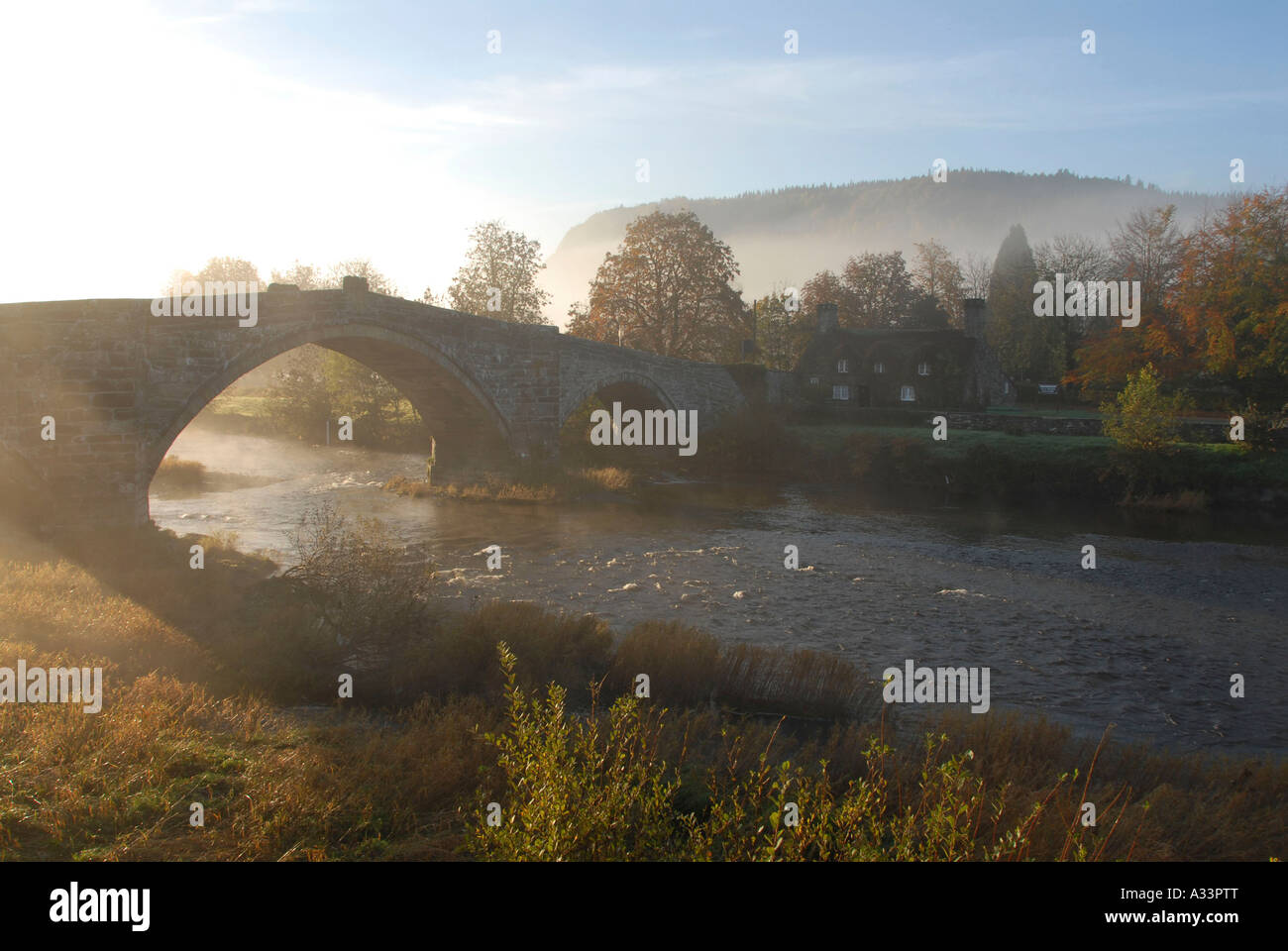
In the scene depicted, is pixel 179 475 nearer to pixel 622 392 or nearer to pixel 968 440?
pixel 622 392

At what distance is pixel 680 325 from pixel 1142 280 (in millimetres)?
27362

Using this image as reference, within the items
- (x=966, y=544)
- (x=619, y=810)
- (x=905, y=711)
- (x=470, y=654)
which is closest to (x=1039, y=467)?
(x=966, y=544)

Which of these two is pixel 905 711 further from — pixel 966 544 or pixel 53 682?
pixel 966 544

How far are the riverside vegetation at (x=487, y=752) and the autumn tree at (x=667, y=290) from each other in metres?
35.9

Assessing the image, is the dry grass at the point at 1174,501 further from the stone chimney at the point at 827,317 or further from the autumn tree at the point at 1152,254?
the stone chimney at the point at 827,317

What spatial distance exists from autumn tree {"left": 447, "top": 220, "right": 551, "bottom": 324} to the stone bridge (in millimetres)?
22437

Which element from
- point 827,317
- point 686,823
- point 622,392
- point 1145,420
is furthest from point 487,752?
point 827,317

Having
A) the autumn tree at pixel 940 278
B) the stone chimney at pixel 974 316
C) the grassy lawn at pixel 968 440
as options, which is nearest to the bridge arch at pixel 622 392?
the grassy lawn at pixel 968 440

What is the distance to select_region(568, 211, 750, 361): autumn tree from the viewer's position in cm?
4612

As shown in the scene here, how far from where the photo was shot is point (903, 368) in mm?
46969

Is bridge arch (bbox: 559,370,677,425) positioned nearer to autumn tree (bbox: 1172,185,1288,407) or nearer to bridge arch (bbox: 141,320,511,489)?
bridge arch (bbox: 141,320,511,489)

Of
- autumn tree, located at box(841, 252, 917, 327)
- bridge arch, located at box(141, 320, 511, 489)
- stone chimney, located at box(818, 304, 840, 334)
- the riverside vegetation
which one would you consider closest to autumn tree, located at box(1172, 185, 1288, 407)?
stone chimney, located at box(818, 304, 840, 334)

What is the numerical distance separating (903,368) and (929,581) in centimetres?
3318
